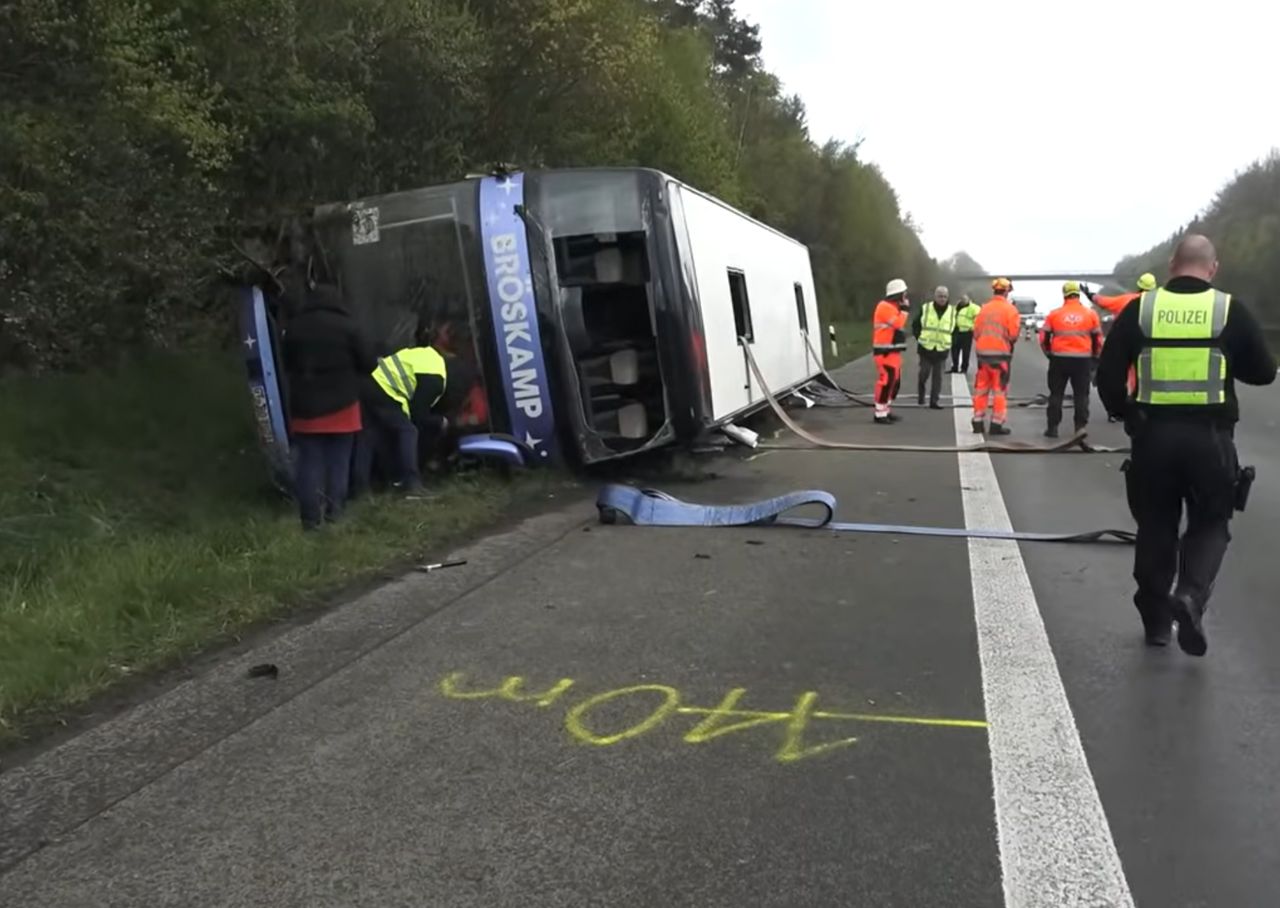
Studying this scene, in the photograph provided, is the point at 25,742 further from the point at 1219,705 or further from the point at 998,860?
the point at 1219,705

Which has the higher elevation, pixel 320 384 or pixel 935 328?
pixel 320 384

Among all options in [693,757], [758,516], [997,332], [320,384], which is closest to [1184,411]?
[693,757]

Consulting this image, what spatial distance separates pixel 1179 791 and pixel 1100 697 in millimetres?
844

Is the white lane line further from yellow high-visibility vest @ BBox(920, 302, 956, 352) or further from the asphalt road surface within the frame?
yellow high-visibility vest @ BBox(920, 302, 956, 352)

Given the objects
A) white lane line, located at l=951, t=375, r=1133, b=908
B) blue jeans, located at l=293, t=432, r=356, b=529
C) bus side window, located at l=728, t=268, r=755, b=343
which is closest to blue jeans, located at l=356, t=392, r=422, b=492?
blue jeans, located at l=293, t=432, r=356, b=529

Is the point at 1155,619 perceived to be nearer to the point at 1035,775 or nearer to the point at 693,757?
the point at 1035,775

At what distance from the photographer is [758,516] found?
7.69m

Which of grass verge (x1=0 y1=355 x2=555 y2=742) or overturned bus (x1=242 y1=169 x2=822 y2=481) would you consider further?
overturned bus (x1=242 y1=169 x2=822 y2=481)

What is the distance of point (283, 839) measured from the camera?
10.7 ft

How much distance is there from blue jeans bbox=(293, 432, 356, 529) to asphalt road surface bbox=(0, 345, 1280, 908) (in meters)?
1.26

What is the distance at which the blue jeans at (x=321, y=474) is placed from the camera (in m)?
7.21

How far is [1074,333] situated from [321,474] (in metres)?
8.93

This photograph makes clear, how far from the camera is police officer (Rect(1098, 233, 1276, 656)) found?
187 inches

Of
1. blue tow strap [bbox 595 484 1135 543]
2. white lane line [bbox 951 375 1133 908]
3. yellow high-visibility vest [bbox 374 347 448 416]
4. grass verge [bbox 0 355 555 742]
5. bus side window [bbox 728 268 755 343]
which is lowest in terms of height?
white lane line [bbox 951 375 1133 908]
